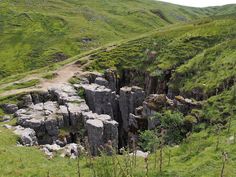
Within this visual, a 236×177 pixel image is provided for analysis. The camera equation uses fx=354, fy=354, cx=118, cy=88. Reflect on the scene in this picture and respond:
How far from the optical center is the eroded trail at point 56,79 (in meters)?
77.2

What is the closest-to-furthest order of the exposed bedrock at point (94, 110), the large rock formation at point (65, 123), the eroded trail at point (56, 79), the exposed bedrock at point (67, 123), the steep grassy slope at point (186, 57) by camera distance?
the large rock formation at point (65, 123), the exposed bedrock at point (67, 123), the exposed bedrock at point (94, 110), the steep grassy slope at point (186, 57), the eroded trail at point (56, 79)

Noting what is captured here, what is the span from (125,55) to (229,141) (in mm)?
70172

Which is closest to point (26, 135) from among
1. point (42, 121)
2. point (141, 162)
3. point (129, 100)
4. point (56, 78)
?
point (42, 121)

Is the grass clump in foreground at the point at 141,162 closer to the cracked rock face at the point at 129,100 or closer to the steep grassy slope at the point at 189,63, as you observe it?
the steep grassy slope at the point at 189,63

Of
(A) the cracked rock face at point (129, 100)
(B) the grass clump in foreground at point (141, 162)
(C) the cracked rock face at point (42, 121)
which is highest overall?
A: (B) the grass clump in foreground at point (141, 162)

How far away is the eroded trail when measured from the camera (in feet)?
253

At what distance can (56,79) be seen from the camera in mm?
87875

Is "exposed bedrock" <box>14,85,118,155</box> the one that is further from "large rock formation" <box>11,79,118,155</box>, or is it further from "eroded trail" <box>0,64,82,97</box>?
"eroded trail" <box>0,64,82,97</box>

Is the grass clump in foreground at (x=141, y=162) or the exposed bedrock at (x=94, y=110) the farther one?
the exposed bedrock at (x=94, y=110)

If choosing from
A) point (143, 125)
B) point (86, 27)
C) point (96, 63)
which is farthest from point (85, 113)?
point (86, 27)

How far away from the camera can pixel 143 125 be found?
65312 millimetres

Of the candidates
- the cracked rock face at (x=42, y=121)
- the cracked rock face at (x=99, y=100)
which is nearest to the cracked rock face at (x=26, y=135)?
the cracked rock face at (x=42, y=121)

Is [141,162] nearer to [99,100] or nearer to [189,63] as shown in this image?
[99,100]

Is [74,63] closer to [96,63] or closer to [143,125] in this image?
[96,63]
